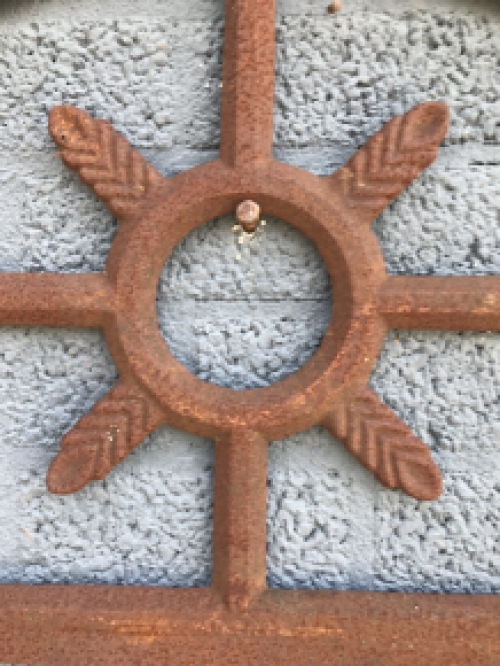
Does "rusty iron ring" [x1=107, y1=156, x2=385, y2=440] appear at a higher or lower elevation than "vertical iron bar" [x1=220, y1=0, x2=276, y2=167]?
lower

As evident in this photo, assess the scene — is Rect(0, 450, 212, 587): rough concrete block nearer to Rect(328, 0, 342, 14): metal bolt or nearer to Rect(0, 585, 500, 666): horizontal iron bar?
Rect(0, 585, 500, 666): horizontal iron bar

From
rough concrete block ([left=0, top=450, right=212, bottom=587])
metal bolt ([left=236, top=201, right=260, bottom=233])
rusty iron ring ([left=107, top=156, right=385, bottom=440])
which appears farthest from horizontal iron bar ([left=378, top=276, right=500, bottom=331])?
rough concrete block ([left=0, top=450, right=212, bottom=587])

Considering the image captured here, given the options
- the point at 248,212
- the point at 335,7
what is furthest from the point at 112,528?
the point at 335,7

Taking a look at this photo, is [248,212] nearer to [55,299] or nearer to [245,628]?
[55,299]

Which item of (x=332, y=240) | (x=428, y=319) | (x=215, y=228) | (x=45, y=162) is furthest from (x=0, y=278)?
(x=428, y=319)

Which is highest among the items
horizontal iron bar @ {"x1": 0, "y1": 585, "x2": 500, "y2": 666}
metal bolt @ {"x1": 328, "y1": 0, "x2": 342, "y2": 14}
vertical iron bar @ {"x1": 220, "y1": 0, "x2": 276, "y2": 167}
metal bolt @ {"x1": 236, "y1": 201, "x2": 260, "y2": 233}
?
metal bolt @ {"x1": 328, "y1": 0, "x2": 342, "y2": 14}

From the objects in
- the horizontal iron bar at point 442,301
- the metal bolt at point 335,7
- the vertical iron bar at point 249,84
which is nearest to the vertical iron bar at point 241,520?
the horizontal iron bar at point 442,301

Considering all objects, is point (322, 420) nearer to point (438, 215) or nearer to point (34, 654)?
point (438, 215)

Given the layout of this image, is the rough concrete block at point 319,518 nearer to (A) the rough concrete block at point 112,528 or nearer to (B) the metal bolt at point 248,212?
(A) the rough concrete block at point 112,528
